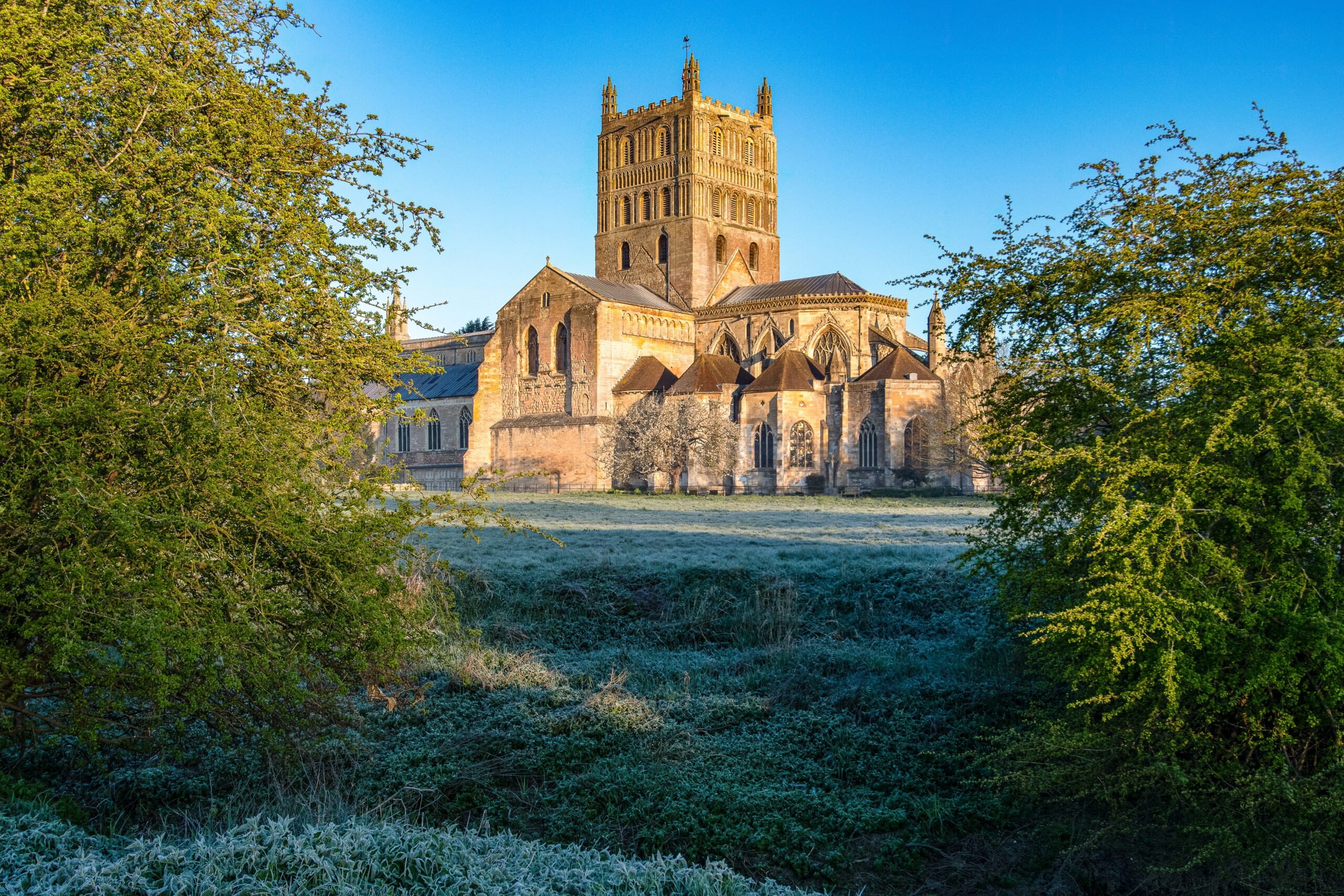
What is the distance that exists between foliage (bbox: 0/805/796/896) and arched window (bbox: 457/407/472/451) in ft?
207

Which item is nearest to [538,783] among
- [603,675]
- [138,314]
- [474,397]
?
[603,675]

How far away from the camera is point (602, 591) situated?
16.6 metres

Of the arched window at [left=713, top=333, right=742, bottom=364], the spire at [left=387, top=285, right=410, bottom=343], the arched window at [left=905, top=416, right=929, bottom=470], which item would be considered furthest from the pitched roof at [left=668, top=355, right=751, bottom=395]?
the spire at [left=387, top=285, right=410, bottom=343]

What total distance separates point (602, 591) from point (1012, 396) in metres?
8.50

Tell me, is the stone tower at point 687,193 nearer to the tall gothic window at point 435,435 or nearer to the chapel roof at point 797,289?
the chapel roof at point 797,289

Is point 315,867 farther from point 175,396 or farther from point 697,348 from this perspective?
point 697,348

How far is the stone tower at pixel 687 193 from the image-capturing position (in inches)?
2648

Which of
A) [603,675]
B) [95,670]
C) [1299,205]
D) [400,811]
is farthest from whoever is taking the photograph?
[603,675]

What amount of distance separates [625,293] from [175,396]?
5658cm

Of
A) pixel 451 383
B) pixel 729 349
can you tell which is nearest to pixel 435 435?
pixel 451 383

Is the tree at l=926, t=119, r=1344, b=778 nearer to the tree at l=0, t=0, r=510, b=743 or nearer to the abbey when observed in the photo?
the tree at l=0, t=0, r=510, b=743

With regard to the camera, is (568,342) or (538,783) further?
(568,342)

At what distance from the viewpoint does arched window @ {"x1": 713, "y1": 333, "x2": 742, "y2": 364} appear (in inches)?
2395

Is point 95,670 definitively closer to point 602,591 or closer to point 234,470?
point 234,470
